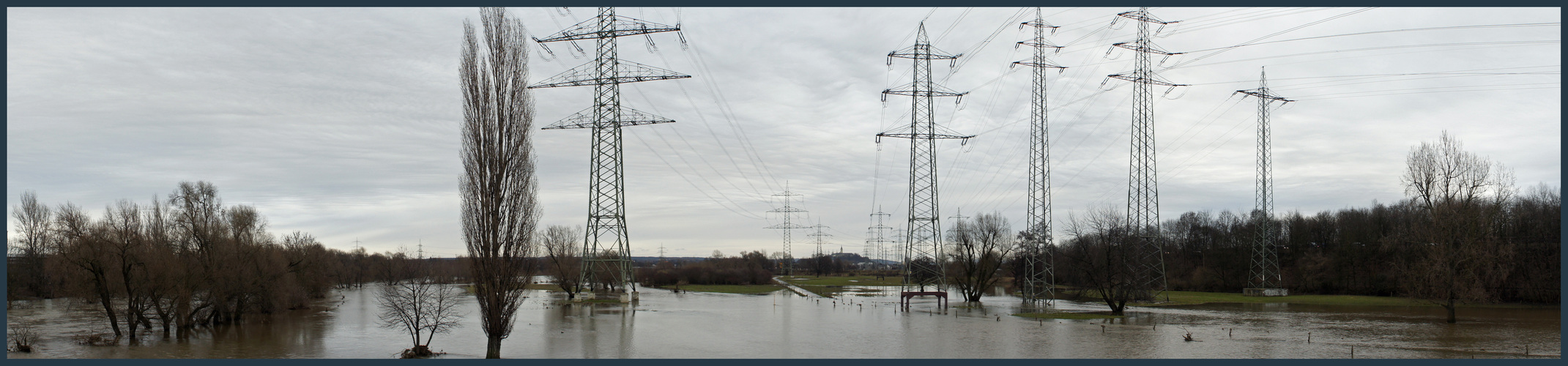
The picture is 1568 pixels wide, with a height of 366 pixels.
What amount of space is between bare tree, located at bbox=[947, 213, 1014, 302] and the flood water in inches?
279

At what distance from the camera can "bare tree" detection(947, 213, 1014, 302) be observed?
58156 millimetres

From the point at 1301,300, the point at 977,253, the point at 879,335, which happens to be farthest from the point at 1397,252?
the point at 879,335

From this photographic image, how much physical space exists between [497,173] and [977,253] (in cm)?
4512

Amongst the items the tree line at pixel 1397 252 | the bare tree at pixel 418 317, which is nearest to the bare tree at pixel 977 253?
the tree line at pixel 1397 252

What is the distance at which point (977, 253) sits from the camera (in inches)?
2414

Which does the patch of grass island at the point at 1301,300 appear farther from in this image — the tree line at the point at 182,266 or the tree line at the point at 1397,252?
the tree line at the point at 182,266

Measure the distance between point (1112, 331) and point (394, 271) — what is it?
352 feet

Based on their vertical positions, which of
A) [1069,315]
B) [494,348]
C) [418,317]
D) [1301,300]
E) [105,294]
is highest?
[105,294]

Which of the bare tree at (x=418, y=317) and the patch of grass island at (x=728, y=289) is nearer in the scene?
the bare tree at (x=418, y=317)

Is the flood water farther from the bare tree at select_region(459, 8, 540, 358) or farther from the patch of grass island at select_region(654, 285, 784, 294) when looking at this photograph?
the patch of grass island at select_region(654, 285, 784, 294)

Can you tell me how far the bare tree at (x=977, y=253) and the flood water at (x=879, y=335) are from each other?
7075mm

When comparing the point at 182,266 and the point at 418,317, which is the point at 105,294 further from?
the point at 418,317

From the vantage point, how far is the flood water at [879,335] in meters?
26.9

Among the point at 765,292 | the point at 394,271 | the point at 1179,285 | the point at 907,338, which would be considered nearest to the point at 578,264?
the point at 765,292
